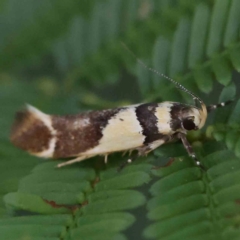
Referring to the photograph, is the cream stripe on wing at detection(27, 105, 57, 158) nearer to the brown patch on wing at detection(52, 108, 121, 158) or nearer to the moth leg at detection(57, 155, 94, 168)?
the brown patch on wing at detection(52, 108, 121, 158)

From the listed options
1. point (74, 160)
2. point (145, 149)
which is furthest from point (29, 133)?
point (145, 149)

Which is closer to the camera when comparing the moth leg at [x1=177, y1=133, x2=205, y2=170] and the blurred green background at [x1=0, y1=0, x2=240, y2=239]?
the moth leg at [x1=177, y1=133, x2=205, y2=170]

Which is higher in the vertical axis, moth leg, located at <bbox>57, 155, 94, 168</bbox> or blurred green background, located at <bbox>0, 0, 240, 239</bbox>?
blurred green background, located at <bbox>0, 0, 240, 239</bbox>

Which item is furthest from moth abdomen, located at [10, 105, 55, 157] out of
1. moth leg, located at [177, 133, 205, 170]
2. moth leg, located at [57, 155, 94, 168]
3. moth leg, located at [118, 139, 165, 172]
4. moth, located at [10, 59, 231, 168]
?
moth leg, located at [177, 133, 205, 170]

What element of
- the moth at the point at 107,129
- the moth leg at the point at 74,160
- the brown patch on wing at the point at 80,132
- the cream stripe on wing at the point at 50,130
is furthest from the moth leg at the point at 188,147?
the cream stripe on wing at the point at 50,130

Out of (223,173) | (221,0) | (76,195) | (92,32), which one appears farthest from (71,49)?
(223,173)
